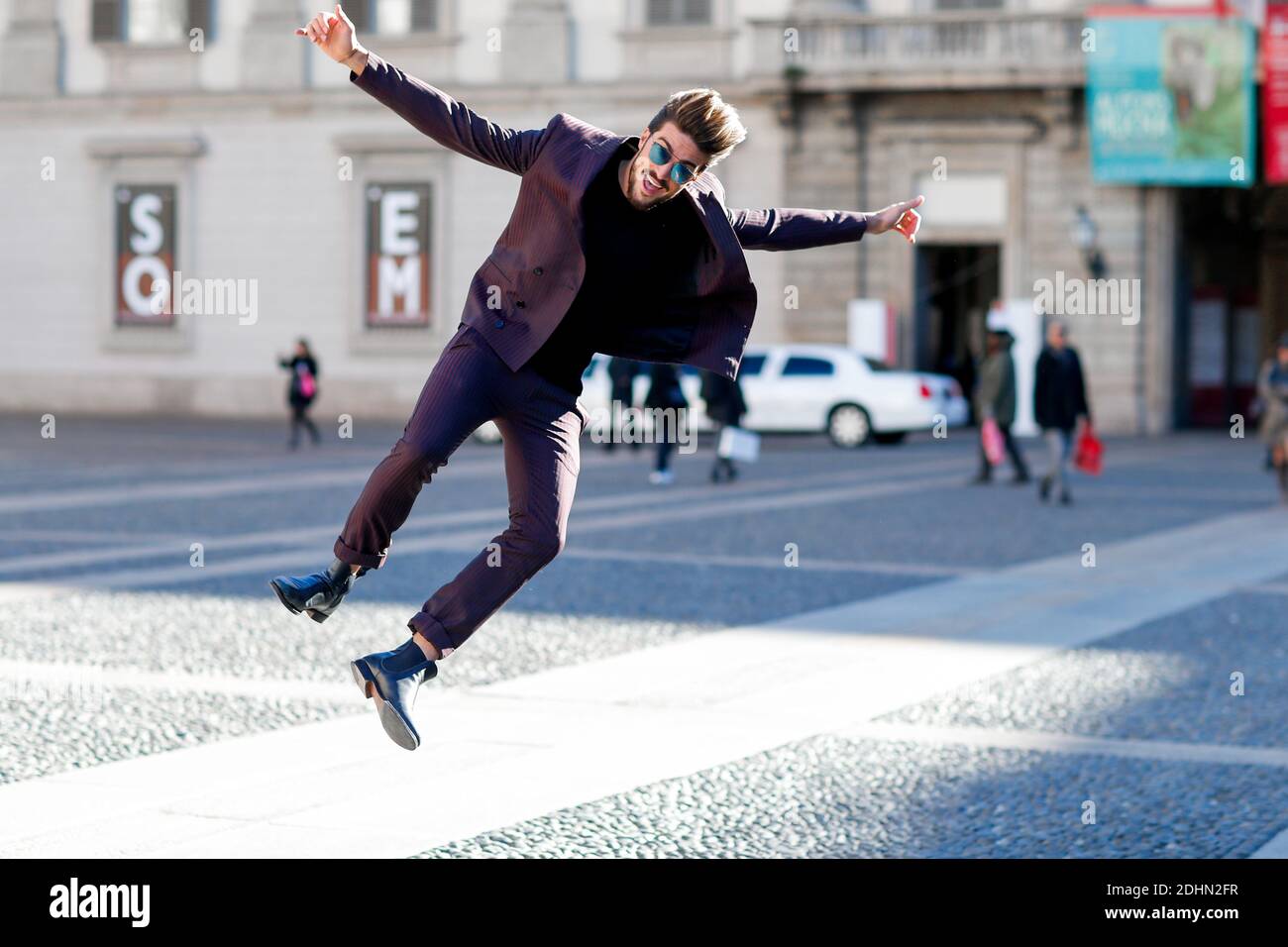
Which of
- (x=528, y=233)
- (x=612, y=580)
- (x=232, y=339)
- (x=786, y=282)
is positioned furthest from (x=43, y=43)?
(x=528, y=233)

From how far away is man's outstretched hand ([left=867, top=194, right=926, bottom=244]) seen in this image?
18.1ft

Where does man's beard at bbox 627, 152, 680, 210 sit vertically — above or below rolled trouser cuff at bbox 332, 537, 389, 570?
above

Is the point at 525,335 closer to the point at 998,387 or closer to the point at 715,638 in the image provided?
the point at 715,638

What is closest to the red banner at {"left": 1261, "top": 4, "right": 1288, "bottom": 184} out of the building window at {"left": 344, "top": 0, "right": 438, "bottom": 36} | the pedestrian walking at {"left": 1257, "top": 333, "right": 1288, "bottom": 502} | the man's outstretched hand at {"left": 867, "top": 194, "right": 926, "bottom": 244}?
the pedestrian walking at {"left": 1257, "top": 333, "right": 1288, "bottom": 502}

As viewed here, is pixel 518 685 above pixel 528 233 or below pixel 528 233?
below

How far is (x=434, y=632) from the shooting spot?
5320mm

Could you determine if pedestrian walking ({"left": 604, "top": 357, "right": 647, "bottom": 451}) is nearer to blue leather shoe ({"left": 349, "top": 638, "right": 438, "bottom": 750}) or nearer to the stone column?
the stone column

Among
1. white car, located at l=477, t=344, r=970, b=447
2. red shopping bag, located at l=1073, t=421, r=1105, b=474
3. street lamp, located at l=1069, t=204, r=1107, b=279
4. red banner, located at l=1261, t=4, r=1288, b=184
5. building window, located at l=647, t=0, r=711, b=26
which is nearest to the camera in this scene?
red shopping bag, located at l=1073, t=421, r=1105, b=474

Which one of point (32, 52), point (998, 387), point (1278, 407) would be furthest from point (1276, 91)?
point (32, 52)

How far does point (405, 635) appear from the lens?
31.9 ft

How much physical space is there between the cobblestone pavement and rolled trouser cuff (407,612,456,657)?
0.55 meters

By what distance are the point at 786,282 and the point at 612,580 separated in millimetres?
21389

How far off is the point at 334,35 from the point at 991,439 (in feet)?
52.9
